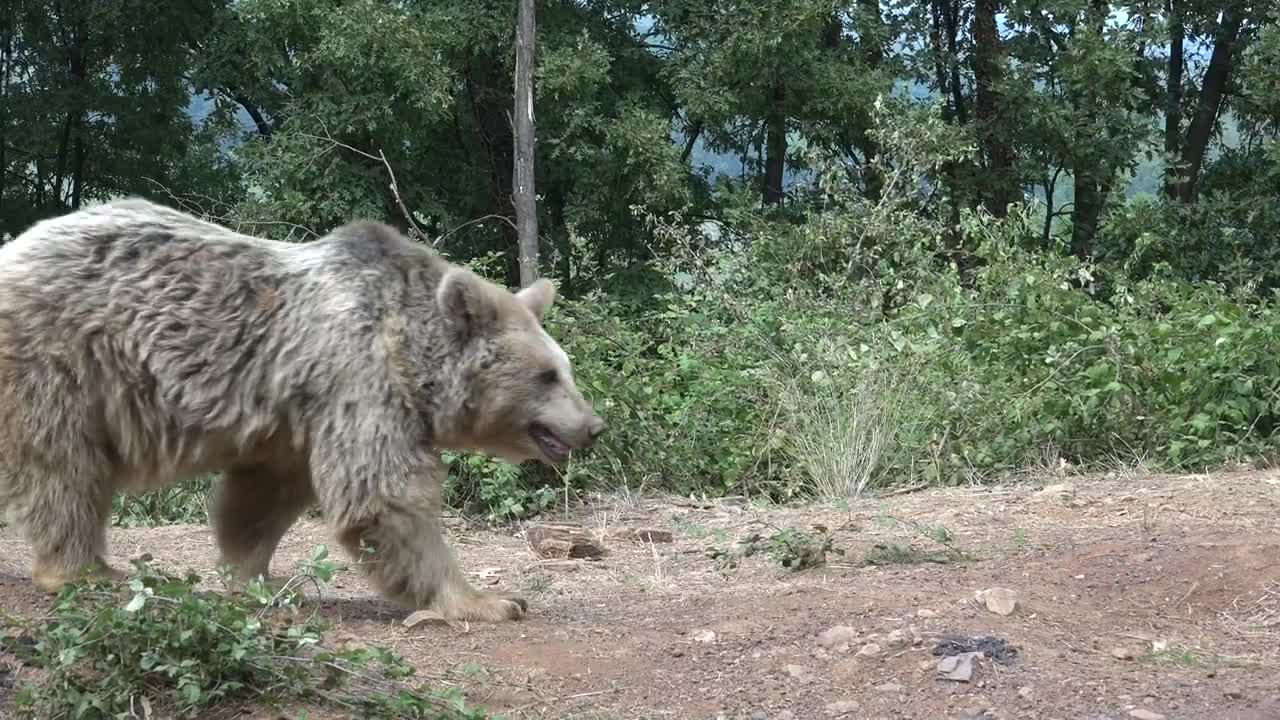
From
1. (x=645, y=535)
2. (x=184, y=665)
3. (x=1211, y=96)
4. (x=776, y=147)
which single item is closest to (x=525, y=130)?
(x=776, y=147)

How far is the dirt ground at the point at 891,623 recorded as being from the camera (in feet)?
14.3

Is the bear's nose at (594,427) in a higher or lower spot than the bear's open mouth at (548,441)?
higher

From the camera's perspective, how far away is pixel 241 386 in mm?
5336

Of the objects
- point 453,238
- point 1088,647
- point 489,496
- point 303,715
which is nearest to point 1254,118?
point 453,238

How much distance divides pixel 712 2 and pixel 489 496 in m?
14.1

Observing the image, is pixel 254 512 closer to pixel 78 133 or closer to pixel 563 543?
pixel 563 543

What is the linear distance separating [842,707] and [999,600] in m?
1.06

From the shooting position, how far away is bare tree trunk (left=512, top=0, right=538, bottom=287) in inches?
704

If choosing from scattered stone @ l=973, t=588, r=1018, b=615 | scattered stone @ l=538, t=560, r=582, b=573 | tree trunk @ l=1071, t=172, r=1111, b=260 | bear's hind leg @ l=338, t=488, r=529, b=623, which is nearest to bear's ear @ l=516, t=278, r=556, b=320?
bear's hind leg @ l=338, t=488, r=529, b=623

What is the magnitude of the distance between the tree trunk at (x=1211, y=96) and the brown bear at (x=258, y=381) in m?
19.8

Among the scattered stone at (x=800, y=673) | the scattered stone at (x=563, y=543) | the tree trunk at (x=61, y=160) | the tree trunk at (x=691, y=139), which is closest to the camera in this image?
the scattered stone at (x=800, y=673)

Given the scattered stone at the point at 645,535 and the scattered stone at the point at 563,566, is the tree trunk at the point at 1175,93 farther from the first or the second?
the scattered stone at the point at 563,566

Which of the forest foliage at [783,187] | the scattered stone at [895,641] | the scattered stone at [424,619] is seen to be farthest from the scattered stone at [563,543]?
the scattered stone at [895,641]

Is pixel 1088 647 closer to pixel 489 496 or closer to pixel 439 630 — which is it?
pixel 439 630
